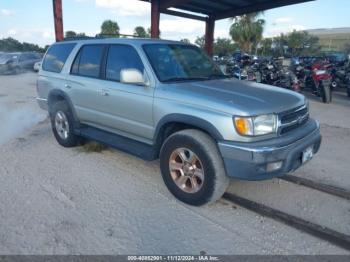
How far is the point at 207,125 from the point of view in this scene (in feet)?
11.0

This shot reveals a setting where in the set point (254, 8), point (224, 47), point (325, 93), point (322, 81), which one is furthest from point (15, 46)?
point (325, 93)

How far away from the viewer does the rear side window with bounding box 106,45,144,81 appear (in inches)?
166

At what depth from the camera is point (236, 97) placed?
349 centimetres

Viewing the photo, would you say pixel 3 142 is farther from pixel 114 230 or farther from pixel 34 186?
pixel 114 230

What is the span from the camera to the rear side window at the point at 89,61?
189 inches

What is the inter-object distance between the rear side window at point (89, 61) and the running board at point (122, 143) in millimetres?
872

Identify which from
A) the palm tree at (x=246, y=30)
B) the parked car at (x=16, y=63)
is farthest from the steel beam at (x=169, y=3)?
the palm tree at (x=246, y=30)

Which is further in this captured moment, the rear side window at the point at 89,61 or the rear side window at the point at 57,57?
the rear side window at the point at 57,57

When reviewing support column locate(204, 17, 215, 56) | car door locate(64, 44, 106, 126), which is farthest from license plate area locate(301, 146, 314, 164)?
support column locate(204, 17, 215, 56)

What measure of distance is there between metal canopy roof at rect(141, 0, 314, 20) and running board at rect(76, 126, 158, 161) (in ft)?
22.5

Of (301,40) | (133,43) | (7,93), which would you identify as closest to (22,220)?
(133,43)

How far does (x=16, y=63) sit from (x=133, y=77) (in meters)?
20.4

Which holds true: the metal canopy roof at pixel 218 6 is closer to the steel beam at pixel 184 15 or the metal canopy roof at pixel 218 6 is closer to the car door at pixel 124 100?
the steel beam at pixel 184 15

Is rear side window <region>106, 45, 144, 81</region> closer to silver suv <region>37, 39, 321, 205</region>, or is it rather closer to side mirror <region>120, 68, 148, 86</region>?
silver suv <region>37, 39, 321, 205</region>
